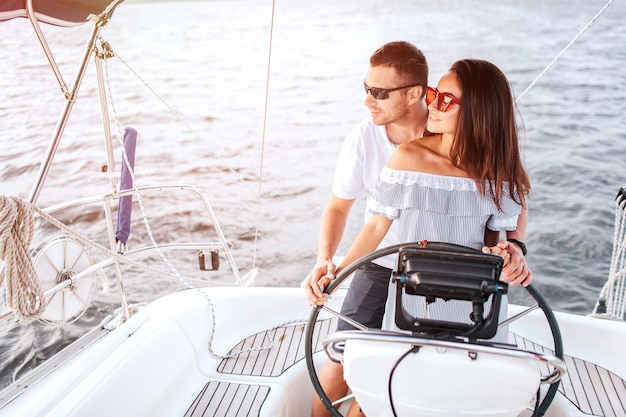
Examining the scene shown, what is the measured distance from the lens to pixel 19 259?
1395 mm

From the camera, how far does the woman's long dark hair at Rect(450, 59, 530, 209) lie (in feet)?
3.91

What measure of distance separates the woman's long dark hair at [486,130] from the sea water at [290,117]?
2.34m

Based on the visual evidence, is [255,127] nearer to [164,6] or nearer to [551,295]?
[551,295]

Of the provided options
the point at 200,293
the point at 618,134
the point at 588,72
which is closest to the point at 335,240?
the point at 200,293

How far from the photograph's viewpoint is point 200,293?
1.85 metres

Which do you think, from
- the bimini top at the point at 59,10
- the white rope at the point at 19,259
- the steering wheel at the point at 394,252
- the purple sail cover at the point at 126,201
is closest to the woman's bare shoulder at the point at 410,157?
the steering wheel at the point at 394,252

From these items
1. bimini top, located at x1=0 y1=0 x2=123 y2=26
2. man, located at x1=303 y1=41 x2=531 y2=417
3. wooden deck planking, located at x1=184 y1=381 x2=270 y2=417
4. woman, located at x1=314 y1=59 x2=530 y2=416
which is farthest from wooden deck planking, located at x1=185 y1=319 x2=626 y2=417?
bimini top, located at x1=0 y1=0 x2=123 y2=26

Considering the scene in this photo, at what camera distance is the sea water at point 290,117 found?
6223 millimetres

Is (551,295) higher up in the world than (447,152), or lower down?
lower down

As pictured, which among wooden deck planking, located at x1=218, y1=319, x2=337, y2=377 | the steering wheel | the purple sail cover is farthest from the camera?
the purple sail cover

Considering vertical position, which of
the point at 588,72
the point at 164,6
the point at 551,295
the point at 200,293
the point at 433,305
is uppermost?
the point at 164,6

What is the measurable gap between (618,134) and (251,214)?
16.2 ft

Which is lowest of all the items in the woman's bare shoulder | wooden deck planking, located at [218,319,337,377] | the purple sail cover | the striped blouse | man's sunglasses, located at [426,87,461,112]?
wooden deck planking, located at [218,319,337,377]

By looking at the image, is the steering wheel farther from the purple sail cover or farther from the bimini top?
the purple sail cover
